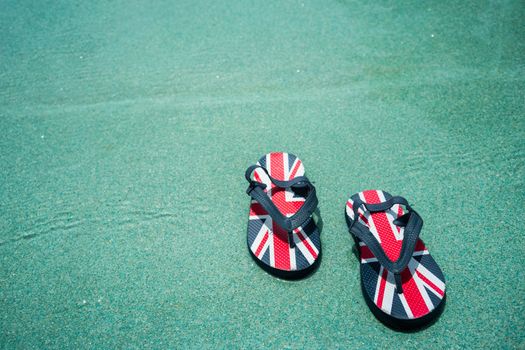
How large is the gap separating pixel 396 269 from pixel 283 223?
0.50 meters

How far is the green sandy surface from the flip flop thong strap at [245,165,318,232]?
8.3 inches

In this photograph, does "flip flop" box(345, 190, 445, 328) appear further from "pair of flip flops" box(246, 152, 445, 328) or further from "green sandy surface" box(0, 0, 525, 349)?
"green sandy surface" box(0, 0, 525, 349)

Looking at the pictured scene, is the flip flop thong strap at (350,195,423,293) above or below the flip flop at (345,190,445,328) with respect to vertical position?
above

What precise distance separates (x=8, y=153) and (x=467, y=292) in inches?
104

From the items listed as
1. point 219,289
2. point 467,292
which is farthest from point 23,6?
point 467,292

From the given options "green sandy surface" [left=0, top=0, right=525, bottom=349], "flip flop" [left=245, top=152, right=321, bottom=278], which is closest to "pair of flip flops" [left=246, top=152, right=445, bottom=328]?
"flip flop" [left=245, top=152, right=321, bottom=278]

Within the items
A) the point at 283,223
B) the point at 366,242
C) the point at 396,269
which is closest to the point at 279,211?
the point at 283,223

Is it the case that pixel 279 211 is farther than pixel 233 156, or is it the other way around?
pixel 233 156

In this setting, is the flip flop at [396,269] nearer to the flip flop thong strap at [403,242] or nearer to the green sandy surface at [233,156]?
the flip flop thong strap at [403,242]

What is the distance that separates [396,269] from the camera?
4.37ft

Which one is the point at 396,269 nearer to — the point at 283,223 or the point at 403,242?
the point at 403,242

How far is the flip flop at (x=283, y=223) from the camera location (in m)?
1.48

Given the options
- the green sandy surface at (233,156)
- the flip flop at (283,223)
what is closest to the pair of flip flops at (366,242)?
the flip flop at (283,223)

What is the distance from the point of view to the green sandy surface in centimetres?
146
